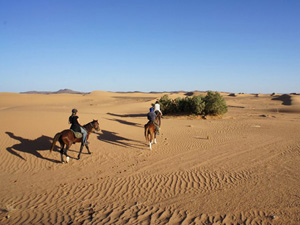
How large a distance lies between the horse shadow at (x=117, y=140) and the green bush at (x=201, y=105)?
1136 cm

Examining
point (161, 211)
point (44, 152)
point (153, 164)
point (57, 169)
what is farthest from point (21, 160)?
point (161, 211)

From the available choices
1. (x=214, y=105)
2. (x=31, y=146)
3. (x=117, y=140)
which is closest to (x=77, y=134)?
(x=31, y=146)

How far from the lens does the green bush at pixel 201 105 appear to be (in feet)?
75.2

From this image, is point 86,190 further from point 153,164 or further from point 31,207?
point 153,164

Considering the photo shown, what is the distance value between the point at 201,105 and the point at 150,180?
1629 centimetres

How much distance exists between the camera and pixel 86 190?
696cm

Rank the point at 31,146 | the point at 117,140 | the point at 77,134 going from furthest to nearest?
the point at 117,140, the point at 31,146, the point at 77,134

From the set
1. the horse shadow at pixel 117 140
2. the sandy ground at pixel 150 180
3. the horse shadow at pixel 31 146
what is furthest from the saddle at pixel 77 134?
the horse shadow at pixel 117 140

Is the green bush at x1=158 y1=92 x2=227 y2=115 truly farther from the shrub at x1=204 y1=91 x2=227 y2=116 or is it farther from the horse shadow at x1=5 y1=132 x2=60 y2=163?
the horse shadow at x1=5 y1=132 x2=60 y2=163

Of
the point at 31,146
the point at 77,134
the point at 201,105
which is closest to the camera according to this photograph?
the point at 77,134

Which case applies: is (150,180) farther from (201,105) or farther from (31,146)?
(201,105)

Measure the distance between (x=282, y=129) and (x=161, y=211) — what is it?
14.2m

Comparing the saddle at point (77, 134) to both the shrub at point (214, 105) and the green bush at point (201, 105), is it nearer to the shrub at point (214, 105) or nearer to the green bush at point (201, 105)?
the green bush at point (201, 105)

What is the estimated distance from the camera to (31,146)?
11.3 meters
